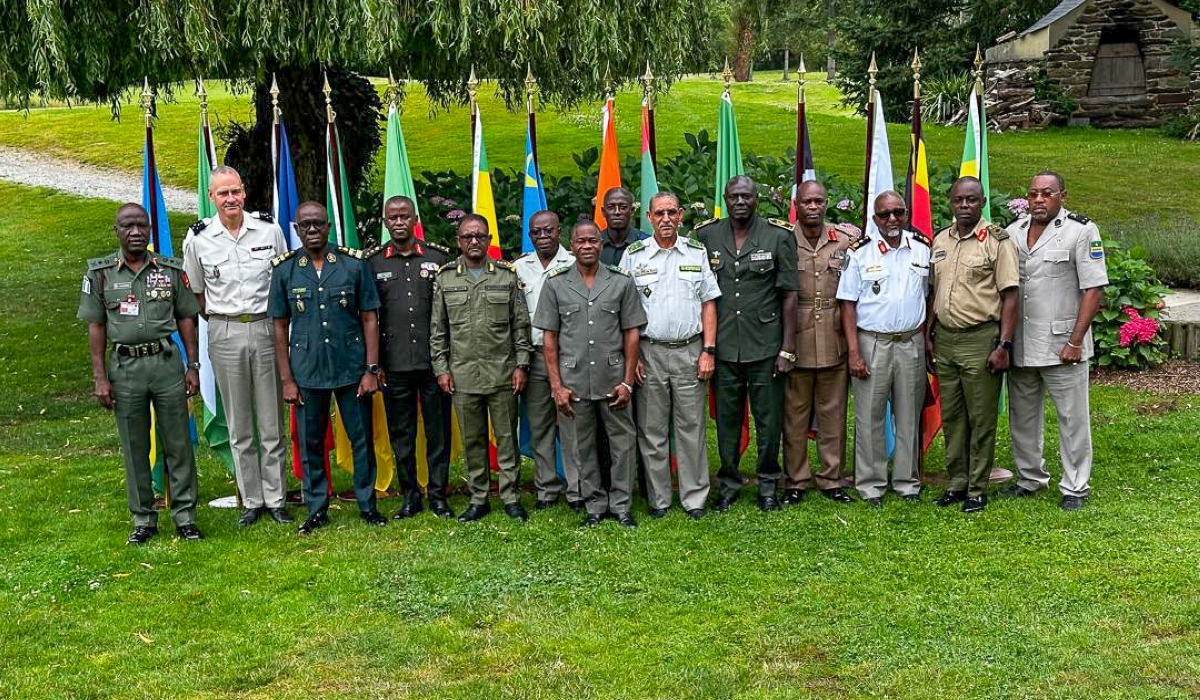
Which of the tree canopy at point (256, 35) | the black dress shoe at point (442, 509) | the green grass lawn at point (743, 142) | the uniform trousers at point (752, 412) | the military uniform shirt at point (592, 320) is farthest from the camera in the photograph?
the green grass lawn at point (743, 142)

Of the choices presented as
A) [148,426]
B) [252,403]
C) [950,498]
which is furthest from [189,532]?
[950,498]

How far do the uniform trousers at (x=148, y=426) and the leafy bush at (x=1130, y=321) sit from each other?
7.41 m

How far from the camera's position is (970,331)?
7137mm

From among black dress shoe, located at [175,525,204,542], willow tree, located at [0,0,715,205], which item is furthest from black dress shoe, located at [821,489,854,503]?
willow tree, located at [0,0,715,205]

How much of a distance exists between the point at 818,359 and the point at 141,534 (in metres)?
4.09

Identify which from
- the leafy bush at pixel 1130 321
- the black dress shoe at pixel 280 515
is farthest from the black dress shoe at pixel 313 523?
the leafy bush at pixel 1130 321

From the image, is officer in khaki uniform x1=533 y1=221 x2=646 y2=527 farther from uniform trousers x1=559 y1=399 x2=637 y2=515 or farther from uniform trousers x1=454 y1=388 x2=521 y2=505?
uniform trousers x1=454 y1=388 x2=521 y2=505

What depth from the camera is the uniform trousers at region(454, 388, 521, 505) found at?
24.1 feet

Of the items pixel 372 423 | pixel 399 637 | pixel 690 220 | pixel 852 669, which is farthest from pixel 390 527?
pixel 690 220

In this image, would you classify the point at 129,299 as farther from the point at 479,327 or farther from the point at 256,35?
the point at 256,35

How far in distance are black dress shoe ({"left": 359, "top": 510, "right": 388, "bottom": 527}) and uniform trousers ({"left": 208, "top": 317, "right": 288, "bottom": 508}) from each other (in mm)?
549

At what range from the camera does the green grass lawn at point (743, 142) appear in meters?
19.0

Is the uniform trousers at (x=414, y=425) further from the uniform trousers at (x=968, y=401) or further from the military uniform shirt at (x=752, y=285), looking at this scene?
the uniform trousers at (x=968, y=401)

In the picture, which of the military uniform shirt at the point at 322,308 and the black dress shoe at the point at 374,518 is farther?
the black dress shoe at the point at 374,518
